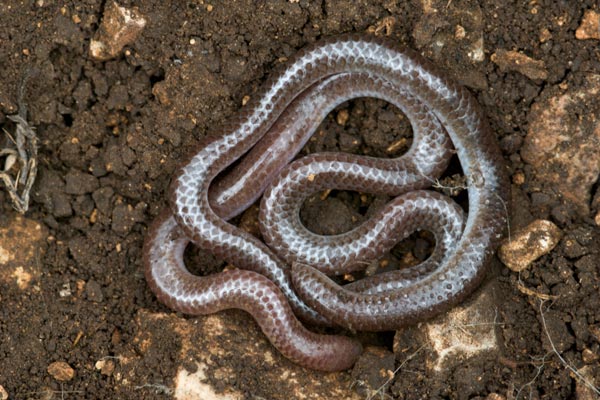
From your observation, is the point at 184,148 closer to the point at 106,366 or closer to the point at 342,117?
the point at 342,117

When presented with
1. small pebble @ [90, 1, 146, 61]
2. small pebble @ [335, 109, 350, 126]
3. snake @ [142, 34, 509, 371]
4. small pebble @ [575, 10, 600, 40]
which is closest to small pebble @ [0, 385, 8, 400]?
snake @ [142, 34, 509, 371]

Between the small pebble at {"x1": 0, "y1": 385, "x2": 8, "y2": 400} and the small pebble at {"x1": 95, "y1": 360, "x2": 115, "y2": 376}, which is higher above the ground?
the small pebble at {"x1": 95, "y1": 360, "x2": 115, "y2": 376}

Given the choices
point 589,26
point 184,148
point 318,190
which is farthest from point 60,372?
point 589,26

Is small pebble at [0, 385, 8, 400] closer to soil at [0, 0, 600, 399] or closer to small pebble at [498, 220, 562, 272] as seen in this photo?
soil at [0, 0, 600, 399]

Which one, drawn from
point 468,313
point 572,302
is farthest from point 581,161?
point 468,313

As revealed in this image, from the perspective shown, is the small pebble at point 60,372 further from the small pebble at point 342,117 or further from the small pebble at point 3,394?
the small pebble at point 342,117

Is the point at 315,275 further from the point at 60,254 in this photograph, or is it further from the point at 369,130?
the point at 60,254
